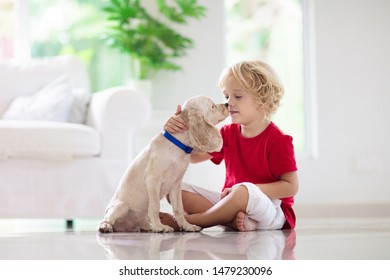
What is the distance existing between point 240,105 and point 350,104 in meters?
2.70

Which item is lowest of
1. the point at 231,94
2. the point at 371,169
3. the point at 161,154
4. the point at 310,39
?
the point at 371,169

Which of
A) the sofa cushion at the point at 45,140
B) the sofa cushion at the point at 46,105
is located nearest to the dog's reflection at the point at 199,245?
the sofa cushion at the point at 45,140

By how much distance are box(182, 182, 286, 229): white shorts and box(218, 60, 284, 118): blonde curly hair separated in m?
0.36

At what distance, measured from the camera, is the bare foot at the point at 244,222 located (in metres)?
2.13

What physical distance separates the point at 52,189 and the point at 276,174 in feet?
4.65

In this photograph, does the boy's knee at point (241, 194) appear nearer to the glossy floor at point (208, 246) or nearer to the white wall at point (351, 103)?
the glossy floor at point (208, 246)

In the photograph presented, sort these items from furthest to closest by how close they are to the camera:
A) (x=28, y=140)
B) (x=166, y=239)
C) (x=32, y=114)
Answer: (x=32, y=114) → (x=28, y=140) → (x=166, y=239)

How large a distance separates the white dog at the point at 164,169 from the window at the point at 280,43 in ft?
9.57

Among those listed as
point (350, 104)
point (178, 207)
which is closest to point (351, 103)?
point (350, 104)

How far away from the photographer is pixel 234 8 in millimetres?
4906

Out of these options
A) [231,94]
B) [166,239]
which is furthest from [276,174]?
[166,239]
